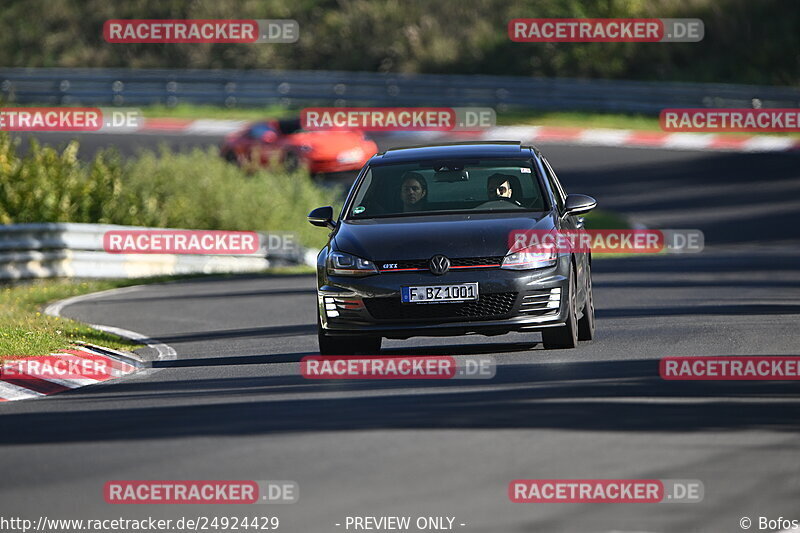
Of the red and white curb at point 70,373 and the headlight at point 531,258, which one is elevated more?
the headlight at point 531,258

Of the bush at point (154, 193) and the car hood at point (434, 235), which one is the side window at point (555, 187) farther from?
the bush at point (154, 193)

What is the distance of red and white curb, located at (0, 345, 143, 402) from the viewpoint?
11.6 metres

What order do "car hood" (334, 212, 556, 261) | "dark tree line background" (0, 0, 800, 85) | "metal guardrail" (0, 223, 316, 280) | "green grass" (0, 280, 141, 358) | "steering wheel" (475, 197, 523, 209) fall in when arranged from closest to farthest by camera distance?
1. "car hood" (334, 212, 556, 261)
2. "steering wheel" (475, 197, 523, 209)
3. "green grass" (0, 280, 141, 358)
4. "metal guardrail" (0, 223, 316, 280)
5. "dark tree line background" (0, 0, 800, 85)

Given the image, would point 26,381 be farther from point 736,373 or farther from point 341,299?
point 736,373

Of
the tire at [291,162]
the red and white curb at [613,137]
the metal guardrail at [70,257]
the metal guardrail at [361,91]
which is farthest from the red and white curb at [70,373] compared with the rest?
the metal guardrail at [361,91]

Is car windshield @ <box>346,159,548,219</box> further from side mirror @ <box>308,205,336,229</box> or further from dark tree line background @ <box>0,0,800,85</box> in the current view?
dark tree line background @ <box>0,0,800,85</box>

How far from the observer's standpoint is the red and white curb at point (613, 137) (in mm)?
35562

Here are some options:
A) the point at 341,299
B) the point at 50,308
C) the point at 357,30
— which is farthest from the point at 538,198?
the point at 357,30

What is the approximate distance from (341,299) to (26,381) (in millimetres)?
2525

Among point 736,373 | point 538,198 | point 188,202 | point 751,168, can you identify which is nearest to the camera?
point 736,373

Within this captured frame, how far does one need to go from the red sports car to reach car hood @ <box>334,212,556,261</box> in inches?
893

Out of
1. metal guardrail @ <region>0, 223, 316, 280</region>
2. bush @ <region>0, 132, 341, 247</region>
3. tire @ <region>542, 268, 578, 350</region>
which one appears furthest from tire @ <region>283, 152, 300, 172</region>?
tire @ <region>542, 268, 578, 350</region>

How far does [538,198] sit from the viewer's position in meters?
12.6

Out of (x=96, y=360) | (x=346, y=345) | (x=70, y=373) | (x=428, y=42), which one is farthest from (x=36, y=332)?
(x=428, y=42)
